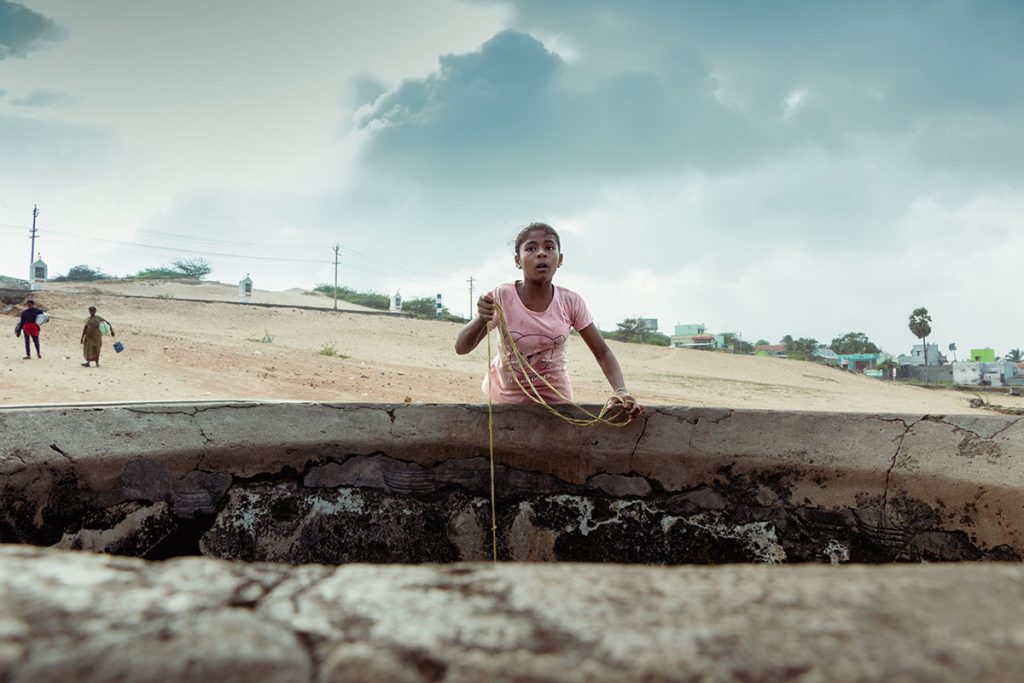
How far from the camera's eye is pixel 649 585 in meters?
0.59

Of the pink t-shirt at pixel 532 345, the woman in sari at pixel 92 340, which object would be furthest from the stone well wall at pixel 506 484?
the woman in sari at pixel 92 340

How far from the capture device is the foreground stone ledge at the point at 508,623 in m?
0.48

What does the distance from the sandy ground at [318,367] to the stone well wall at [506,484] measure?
1740 mm

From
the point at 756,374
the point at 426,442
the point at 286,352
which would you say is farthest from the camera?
the point at 756,374

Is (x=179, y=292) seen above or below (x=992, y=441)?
above

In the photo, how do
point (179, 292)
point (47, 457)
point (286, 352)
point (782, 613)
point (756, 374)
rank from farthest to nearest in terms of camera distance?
point (179, 292)
point (756, 374)
point (286, 352)
point (47, 457)
point (782, 613)

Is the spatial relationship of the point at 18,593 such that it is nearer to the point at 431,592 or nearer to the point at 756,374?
the point at 431,592

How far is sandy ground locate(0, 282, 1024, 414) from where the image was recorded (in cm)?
1064

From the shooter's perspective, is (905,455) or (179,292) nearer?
(905,455)

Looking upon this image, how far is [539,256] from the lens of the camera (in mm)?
2391

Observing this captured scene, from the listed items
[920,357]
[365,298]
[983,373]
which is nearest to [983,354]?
[920,357]

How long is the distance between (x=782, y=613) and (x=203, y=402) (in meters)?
1.91

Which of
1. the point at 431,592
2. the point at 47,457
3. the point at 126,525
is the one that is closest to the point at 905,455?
the point at 431,592

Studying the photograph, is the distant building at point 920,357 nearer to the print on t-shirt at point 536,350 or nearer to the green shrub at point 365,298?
the green shrub at point 365,298
